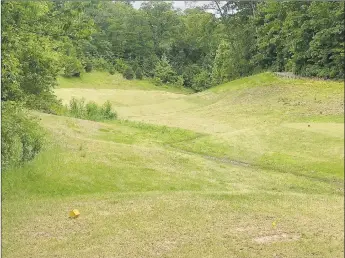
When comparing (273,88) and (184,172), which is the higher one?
(273,88)

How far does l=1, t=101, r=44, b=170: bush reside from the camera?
41.4 feet

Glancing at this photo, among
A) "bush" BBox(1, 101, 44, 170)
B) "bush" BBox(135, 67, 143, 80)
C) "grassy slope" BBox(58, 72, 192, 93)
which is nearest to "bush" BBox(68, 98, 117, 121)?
"grassy slope" BBox(58, 72, 192, 93)

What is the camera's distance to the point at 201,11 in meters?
12.5

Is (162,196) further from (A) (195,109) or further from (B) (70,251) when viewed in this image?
(B) (70,251)

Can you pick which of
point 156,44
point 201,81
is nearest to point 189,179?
point 201,81

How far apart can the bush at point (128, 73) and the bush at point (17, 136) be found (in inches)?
127

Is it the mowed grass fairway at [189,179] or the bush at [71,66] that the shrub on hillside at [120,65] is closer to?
the mowed grass fairway at [189,179]

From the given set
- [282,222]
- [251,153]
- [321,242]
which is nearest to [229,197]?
[251,153]

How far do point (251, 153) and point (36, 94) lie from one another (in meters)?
6.83

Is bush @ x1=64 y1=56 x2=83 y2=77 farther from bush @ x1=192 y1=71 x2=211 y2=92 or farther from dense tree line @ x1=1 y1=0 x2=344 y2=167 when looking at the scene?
bush @ x1=192 y1=71 x2=211 y2=92

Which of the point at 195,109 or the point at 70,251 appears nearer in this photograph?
the point at 70,251

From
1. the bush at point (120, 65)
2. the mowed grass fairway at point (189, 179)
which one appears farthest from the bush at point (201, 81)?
the bush at point (120, 65)

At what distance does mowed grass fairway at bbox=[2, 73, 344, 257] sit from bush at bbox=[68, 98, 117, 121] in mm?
503

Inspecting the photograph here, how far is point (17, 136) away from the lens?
1323cm
